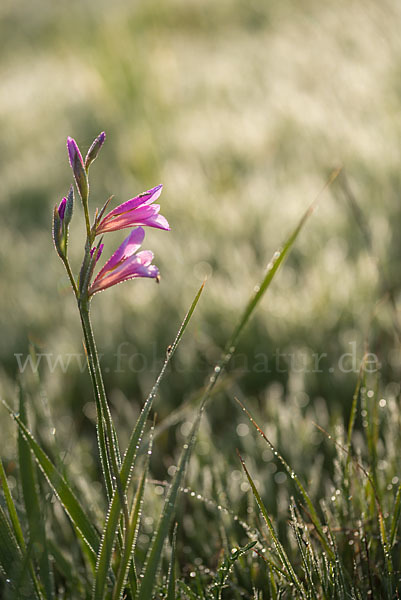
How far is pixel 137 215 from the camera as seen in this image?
0.76 metres

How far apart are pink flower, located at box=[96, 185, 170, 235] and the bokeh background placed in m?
0.38

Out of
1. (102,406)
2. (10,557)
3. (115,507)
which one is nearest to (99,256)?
(102,406)

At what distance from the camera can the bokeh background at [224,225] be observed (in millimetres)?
1763

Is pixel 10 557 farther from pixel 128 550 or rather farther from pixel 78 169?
pixel 78 169

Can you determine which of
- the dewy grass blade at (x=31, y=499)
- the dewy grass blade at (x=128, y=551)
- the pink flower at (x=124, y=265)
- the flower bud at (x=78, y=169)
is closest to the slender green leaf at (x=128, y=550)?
the dewy grass blade at (x=128, y=551)

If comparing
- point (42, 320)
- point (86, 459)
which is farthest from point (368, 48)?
point (86, 459)

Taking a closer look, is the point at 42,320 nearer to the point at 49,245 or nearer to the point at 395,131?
the point at 49,245

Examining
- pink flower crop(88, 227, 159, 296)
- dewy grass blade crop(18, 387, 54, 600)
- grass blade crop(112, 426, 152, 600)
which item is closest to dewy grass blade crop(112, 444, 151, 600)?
grass blade crop(112, 426, 152, 600)

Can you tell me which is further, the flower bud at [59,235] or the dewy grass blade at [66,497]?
the dewy grass blade at [66,497]

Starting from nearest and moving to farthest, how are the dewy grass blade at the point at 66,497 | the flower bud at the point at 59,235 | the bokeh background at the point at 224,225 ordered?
the flower bud at the point at 59,235 → the dewy grass blade at the point at 66,497 → the bokeh background at the point at 224,225

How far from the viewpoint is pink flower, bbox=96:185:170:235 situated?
0.76 m

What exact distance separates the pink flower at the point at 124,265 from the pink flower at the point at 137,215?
16 millimetres

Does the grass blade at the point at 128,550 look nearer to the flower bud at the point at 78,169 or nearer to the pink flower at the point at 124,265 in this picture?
the pink flower at the point at 124,265

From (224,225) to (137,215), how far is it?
2263mm
